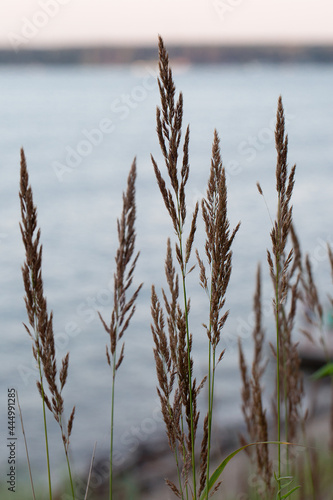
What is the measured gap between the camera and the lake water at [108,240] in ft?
25.6

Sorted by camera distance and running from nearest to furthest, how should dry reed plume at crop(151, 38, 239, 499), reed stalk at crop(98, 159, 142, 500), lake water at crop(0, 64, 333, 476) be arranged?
dry reed plume at crop(151, 38, 239, 499) < reed stalk at crop(98, 159, 142, 500) < lake water at crop(0, 64, 333, 476)

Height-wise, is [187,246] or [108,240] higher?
[108,240]

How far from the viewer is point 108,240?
49.4 ft

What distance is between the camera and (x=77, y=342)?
9500 millimetres

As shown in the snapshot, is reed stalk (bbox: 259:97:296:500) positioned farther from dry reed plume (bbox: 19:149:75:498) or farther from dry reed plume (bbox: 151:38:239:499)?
dry reed plume (bbox: 19:149:75:498)

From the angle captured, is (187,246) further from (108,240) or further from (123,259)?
(108,240)

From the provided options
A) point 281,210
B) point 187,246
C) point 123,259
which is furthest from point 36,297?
point 281,210

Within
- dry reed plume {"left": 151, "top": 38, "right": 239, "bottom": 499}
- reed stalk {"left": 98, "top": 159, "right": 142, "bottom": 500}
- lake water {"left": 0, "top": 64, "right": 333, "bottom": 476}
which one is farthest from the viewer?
lake water {"left": 0, "top": 64, "right": 333, "bottom": 476}

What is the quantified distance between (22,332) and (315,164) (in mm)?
16003

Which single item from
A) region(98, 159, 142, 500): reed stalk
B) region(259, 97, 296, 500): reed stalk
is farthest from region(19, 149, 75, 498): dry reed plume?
region(259, 97, 296, 500): reed stalk

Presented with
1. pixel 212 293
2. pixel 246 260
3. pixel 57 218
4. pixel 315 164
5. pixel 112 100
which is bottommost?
pixel 212 293

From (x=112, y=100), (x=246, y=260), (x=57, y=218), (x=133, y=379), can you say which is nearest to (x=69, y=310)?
(x=133, y=379)

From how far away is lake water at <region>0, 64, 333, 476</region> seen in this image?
307 inches

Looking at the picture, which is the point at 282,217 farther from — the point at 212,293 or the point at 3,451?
the point at 3,451
